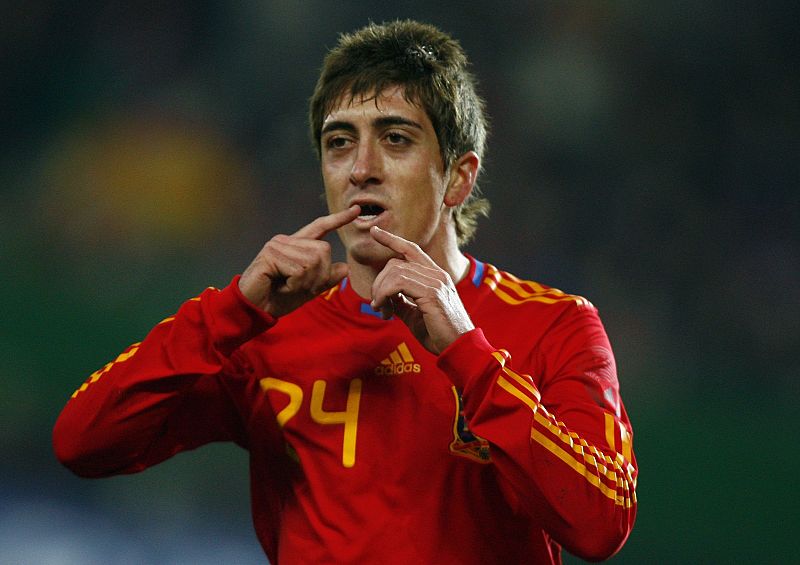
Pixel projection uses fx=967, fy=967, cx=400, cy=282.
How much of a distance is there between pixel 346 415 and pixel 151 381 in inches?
15.2

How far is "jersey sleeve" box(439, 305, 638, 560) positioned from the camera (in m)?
1.56

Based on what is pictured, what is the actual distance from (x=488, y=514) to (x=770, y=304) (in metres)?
2.45

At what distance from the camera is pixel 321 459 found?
1.90 metres

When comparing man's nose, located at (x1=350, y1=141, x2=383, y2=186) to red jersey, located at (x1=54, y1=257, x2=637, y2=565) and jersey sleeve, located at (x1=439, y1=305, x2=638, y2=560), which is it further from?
jersey sleeve, located at (x1=439, y1=305, x2=638, y2=560)

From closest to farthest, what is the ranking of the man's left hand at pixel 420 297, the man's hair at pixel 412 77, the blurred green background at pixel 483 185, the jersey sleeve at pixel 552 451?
the jersey sleeve at pixel 552 451 < the man's left hand at pixel 420 297 < the man's hair at pixel 412 77 < the blurred green background at pixel 483 185

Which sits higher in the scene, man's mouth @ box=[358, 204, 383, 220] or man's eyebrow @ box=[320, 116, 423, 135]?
man's eyebrow @ box=[320, 116, 423, 135]

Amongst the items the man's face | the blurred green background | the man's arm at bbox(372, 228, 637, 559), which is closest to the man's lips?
the man's face

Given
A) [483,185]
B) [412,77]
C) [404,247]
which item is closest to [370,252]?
[404,247]

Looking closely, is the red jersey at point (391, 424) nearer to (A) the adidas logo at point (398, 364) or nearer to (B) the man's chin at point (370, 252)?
(A) the adidas logo at point (398, 364)

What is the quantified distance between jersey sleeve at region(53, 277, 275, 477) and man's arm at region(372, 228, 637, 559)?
30 centimetres

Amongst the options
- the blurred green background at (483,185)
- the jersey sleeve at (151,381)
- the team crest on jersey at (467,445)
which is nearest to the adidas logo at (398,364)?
the team crest on jersey at (467,445)

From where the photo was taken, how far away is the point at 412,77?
2.06 meters

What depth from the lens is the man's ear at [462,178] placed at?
2137 millimetres

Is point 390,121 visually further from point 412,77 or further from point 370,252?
point 370,252
